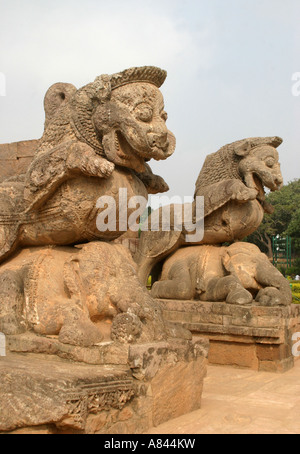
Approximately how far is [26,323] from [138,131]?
161cm

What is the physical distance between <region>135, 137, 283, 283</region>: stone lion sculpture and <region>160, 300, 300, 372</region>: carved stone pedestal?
115 centimetres

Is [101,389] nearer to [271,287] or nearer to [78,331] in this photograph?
[78,331]

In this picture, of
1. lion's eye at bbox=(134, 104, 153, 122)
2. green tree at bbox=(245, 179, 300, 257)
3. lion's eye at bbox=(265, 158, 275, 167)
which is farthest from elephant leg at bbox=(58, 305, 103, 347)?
green tree at bbox=(245, 179, 300, 257)

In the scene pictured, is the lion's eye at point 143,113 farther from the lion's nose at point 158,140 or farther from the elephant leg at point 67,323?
the elephant leg at point 67,323

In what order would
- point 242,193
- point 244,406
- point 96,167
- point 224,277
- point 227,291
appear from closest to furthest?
point 96,167
point 244,406
point 227,291
point 224,277
point 242,193

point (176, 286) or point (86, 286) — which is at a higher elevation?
point (86, 286)

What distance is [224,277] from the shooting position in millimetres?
6352

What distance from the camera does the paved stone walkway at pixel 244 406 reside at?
3379 mm

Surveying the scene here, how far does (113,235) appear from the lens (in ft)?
13.2

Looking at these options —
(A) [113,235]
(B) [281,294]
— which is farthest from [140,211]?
(B) [281,294]

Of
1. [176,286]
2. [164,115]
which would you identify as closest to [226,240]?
[176,286]

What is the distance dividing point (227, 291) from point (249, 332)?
0.60 meters

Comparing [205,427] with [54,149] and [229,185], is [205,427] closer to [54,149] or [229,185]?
[54,149]

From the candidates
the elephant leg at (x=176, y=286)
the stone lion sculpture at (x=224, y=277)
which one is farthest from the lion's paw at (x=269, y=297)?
the elephant leg at (x=176, y=286)
